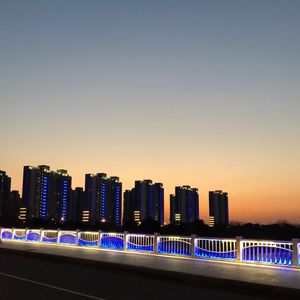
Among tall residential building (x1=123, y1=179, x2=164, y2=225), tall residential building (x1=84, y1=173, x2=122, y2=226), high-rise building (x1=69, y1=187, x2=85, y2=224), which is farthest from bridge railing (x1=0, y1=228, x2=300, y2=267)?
high-rise building (x1=69, y1=187, x2=85, y2=224)

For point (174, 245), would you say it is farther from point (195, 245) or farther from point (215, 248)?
point (215, 248)

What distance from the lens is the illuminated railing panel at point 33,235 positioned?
104 ft

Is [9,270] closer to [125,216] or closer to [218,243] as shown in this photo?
[218,243]

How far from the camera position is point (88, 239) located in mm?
26328

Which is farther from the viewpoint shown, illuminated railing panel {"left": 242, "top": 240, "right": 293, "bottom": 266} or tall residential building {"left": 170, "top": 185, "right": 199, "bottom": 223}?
tall residential building {"left": 170, "top": 185, "right": 199, "bottom": 223}

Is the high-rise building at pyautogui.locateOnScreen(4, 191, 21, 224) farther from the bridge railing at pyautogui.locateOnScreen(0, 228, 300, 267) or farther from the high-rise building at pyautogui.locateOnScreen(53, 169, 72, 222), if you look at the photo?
the bridge railing at pyautogui.locateOnScreen(0, 228, 300, 267)

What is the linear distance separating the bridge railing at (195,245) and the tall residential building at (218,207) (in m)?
131

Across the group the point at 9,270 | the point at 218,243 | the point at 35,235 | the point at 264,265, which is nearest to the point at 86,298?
the point at 9,270

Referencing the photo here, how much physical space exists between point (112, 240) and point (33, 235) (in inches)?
402

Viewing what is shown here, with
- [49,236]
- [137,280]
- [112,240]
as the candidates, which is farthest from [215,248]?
[49,236]

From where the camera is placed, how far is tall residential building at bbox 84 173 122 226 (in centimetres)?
14975

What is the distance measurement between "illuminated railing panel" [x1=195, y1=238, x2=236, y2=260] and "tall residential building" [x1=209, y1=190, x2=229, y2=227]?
450 feet

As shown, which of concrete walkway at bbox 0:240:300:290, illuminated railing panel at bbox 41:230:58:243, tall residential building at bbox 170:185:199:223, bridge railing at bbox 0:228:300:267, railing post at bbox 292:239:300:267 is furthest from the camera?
tall residential building at bbox 170:185:199:223

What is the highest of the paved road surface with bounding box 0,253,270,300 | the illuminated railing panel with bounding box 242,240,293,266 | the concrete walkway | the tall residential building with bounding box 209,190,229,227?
the tall residential building with bounding box 209,190,229,227
